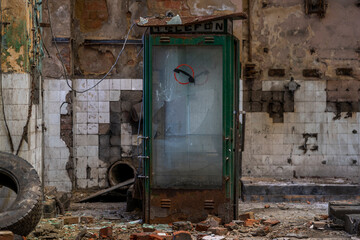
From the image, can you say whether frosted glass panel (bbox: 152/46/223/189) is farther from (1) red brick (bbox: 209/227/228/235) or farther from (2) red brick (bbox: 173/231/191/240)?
(2) red brick (bbox: 173/231/191/240)

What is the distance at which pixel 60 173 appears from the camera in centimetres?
1064

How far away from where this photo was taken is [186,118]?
7.65 meters

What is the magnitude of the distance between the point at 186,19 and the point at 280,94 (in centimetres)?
403

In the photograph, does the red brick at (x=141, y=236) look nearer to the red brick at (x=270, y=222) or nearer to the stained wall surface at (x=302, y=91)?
the red brick at (x=270, y=222)

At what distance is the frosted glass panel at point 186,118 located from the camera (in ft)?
25.0

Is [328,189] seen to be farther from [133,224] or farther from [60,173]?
[60,173]

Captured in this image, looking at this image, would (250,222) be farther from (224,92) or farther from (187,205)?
(224,92)

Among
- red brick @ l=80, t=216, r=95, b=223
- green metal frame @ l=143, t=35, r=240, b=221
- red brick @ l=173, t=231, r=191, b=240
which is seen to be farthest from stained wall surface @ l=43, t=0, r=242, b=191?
red brick @ l=173, t=231, r=191, b=240

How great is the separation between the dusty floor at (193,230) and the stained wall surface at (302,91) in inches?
77.6

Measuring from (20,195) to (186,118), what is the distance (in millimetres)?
2519

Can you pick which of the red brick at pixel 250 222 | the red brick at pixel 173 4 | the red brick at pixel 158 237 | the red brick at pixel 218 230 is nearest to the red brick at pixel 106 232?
the red brick at pixel 158 237

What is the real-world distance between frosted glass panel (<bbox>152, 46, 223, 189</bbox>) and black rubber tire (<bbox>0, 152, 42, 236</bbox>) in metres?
1.76

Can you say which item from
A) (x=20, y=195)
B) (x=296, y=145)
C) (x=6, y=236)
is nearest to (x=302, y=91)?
(x=296, y=145)

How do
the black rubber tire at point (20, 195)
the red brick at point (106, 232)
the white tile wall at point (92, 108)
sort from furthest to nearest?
the white tile wall at point (92, 108), the red brick at point (106, 232), the black rubber tire at point (20, 195)
